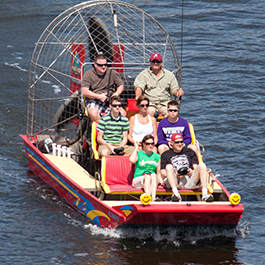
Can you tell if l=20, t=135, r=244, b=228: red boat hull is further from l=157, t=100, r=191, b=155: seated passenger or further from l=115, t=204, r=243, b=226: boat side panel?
l=157, t=100, r=191, b=155: seated passenger

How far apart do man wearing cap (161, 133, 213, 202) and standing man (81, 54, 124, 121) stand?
7.28 feet

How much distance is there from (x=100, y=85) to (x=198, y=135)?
438 cm

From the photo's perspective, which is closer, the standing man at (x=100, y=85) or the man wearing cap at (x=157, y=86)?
the standing man at (x=100, y=85)

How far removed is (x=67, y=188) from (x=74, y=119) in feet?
9.40

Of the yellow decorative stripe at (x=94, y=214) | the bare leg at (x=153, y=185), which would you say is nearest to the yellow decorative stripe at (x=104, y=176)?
the yellow decorative stripe at (x=94, y=214)

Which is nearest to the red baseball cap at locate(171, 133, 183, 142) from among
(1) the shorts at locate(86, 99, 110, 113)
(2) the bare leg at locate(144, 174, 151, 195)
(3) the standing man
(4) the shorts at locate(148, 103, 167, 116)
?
(2) the bare leg at locate(144, 174, 151, 195)

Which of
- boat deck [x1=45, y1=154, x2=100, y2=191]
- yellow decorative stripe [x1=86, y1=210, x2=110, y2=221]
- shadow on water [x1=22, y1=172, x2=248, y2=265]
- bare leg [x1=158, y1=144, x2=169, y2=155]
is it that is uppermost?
bare leg [x1=158, y1=144, x2=169, y2=155]

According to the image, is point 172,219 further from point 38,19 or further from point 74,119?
point 38,19

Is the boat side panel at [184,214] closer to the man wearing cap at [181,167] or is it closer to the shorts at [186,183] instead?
the man wearing cap at [181,167]

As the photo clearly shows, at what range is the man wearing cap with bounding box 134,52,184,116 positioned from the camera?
1294 centimetres

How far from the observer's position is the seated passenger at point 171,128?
11.6m

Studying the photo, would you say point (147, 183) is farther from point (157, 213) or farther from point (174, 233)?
point (174, 233)

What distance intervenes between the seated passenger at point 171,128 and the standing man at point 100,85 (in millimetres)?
1518

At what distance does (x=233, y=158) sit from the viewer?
15086 millimetres
